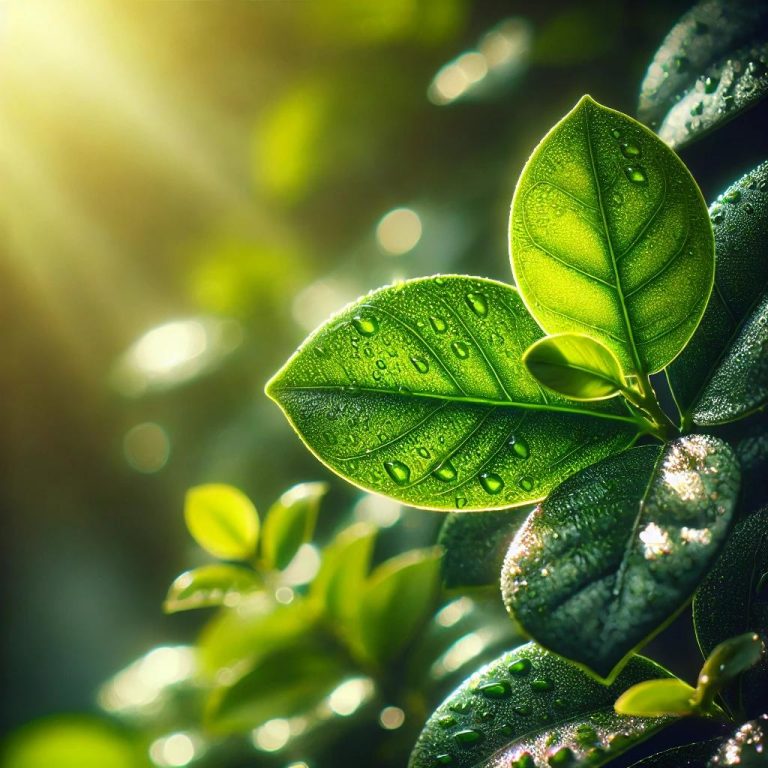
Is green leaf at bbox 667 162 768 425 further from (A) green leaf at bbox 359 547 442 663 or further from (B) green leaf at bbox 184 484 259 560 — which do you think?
(B) green leaf at bbox 184 484 259 560

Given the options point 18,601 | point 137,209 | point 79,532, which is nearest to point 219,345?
point 137,209

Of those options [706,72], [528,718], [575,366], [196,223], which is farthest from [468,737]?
[196,223]

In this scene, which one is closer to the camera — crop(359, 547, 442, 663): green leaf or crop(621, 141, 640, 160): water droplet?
crop(621, 141, 640, 160): water droplet

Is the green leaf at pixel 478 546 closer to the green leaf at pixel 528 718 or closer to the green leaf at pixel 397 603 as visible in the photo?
the green leaf at pixel 528 718

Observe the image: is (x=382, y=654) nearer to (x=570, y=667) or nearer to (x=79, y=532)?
(x=570, y=667)

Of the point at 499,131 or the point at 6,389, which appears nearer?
the point at 499,131

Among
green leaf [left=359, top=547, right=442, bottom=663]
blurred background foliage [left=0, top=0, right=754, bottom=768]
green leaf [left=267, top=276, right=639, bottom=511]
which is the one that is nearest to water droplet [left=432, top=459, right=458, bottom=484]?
green leaf [left=267, top=276, right=639, bottom=511]
